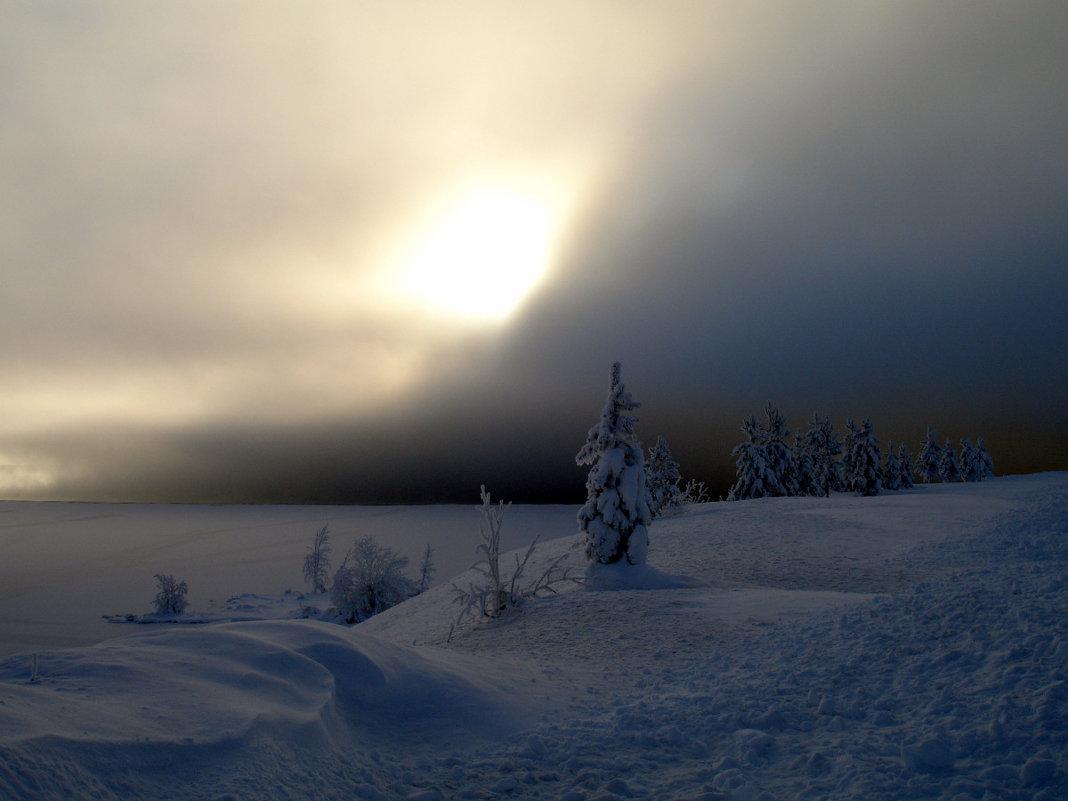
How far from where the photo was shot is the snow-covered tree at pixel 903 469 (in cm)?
7012

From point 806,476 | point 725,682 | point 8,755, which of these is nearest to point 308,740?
point 8,755

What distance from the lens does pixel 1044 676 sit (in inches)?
285

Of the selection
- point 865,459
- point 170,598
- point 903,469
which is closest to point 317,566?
point 170,598

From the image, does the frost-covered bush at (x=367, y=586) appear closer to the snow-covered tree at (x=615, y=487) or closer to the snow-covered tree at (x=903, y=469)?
the snow-covered tree at (x=615, y=487)

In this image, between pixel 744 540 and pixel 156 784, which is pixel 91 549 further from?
pixel 156 784

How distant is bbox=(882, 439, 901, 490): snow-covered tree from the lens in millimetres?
69750

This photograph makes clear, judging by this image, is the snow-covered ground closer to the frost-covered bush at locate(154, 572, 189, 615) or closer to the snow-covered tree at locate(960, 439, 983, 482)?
the frost-covered bush at locate(154, 572, 189, 615)

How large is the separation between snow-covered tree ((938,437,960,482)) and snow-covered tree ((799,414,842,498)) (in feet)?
98.1

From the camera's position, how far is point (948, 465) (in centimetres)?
8406

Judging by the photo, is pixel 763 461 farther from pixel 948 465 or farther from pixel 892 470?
pixel 948 465

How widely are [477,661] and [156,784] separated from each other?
21.6ft

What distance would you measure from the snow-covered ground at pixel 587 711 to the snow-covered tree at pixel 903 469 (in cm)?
6728

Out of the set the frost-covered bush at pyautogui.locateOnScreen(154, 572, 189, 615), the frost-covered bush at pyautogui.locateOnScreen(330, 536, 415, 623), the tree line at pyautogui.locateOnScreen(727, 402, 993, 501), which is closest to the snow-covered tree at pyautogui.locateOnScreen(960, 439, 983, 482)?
the tree line at pyautogui.locateOnScreen(727, 402, 993, 501)

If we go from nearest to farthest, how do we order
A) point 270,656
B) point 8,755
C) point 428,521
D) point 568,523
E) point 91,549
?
point 8,755
point 270,656
point 91,549
point 568,523
point 428,521
